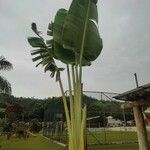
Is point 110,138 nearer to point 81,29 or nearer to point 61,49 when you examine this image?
point 61,49

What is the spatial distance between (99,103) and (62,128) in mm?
3396

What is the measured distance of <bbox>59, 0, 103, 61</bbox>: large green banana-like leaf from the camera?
7.34 m

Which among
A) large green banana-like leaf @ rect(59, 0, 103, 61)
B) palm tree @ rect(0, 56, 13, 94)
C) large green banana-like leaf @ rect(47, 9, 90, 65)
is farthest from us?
palm tree @ rect(0, 56, 13, 94)

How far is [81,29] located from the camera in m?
7.42

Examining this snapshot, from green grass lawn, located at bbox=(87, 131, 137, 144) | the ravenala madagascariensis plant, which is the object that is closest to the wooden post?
the ravenala madagascariensis plant

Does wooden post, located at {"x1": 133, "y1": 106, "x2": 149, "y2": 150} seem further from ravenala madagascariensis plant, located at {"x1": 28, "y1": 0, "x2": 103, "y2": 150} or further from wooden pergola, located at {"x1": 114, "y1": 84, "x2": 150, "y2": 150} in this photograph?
ravenala madagascariensis plant, located at {"x1": 28, "y1": 0, "x2": 103, "y2": 150}

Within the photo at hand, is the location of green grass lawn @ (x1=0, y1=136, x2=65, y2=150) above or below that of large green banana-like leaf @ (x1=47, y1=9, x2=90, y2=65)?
below

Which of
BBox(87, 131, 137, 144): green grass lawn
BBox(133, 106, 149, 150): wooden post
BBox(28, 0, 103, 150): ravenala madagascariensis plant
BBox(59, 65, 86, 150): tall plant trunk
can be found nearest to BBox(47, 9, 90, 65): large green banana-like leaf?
BBox(28, 0, 103, 150): ravenala madagascariensis plant

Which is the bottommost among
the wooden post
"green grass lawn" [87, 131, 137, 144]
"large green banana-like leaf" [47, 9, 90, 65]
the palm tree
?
the wooden post

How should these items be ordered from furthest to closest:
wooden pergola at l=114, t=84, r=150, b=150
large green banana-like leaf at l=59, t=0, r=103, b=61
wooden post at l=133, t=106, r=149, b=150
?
large green banana-like leaf at l=59, t=0, r=103, b=61 < wooden post at l=133, t=106, r=149, b=150 < wooden pergola at l=114, t=84, r=150, b=150

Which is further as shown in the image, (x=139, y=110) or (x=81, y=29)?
(x=81, y=29)

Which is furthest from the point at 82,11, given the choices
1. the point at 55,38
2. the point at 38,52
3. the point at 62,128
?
the point at 62,128

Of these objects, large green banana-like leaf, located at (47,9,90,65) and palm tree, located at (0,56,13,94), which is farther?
palm tree, located at (0,56,13,94)

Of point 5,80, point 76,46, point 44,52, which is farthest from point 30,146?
point 76,46
